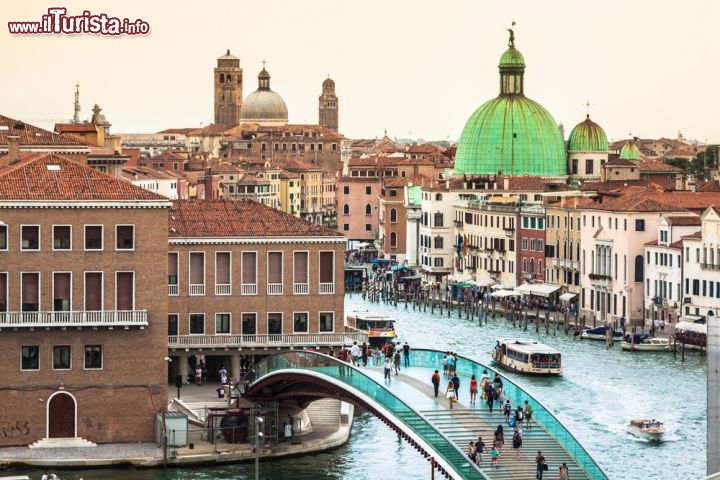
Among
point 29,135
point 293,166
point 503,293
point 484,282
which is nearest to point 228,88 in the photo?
point 293,166

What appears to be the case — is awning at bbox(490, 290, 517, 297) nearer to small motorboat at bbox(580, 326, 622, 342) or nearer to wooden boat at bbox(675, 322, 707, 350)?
small motorboat at bbox(580, 326, 622, 342)

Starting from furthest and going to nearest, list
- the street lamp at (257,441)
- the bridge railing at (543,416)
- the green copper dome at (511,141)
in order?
1. the green copper dome at (511,141)
2. the street lamp at (257,441)
3. the bridge railing at (543,416)

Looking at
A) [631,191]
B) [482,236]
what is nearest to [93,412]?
[631,191]

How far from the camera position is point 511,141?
95.5m

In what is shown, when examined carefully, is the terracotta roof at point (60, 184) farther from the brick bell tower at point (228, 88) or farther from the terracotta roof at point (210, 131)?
the brick bell tower at point (228, 88)

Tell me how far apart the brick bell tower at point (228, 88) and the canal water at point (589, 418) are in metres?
119

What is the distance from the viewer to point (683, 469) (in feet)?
123

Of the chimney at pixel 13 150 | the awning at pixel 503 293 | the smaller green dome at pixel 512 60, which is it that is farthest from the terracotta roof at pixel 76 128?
the smaller green dome at pixel 512 60

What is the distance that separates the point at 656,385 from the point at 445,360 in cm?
1574

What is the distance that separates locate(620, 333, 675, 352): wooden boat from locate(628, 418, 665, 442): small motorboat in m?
16.0

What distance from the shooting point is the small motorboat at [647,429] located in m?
40.6

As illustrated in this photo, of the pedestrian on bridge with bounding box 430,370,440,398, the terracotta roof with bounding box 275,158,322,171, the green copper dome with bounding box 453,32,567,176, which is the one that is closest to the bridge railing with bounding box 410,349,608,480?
the pedestrian on bridge with bounding box 430,370,440,398

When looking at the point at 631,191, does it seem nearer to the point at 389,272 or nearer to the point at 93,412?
the point at 389,272

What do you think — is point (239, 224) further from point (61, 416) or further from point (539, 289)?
point (539, 289)
